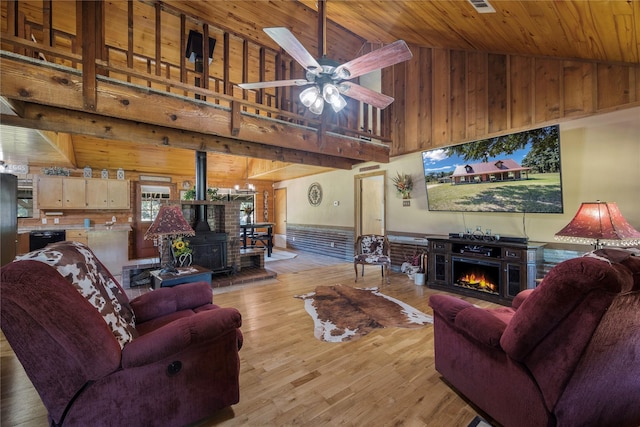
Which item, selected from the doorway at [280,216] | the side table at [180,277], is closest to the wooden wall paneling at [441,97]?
the side table at [180,277]

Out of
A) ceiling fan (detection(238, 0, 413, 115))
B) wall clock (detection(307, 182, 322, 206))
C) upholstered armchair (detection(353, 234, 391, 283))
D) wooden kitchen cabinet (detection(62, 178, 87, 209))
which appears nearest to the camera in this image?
ceiling fan (detection(238, 0, 413, 115))

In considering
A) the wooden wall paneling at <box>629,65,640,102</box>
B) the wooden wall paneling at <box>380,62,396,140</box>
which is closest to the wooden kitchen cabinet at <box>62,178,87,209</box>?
the wooden wall paneling at <box>380,62,396,140</box>

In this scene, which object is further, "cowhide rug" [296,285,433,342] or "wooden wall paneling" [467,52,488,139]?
"wooden wall paneling" [467,52,488,139]

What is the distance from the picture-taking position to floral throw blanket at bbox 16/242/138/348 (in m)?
1.29

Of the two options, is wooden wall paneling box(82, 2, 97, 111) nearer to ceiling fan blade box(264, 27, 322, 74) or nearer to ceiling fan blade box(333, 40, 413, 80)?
ceiling fan blade box(264, 27, 322, 74)

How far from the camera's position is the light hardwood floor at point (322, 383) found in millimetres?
1646

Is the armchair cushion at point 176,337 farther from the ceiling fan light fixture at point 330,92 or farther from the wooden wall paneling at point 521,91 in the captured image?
the wooden wall paneling at point 521,91

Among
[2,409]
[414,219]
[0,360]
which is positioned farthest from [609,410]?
[0,360]

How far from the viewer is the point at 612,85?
2996mm

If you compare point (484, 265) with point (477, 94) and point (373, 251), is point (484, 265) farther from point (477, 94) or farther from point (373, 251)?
point (477, 94)

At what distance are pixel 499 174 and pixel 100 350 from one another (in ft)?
15.2

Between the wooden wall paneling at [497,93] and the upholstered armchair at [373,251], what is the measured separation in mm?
2523

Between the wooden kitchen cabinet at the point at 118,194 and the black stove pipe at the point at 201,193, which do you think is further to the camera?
the wooden kitchen cabinet at the point at 118,194

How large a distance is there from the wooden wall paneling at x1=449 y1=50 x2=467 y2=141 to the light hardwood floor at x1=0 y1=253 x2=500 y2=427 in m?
3.31
